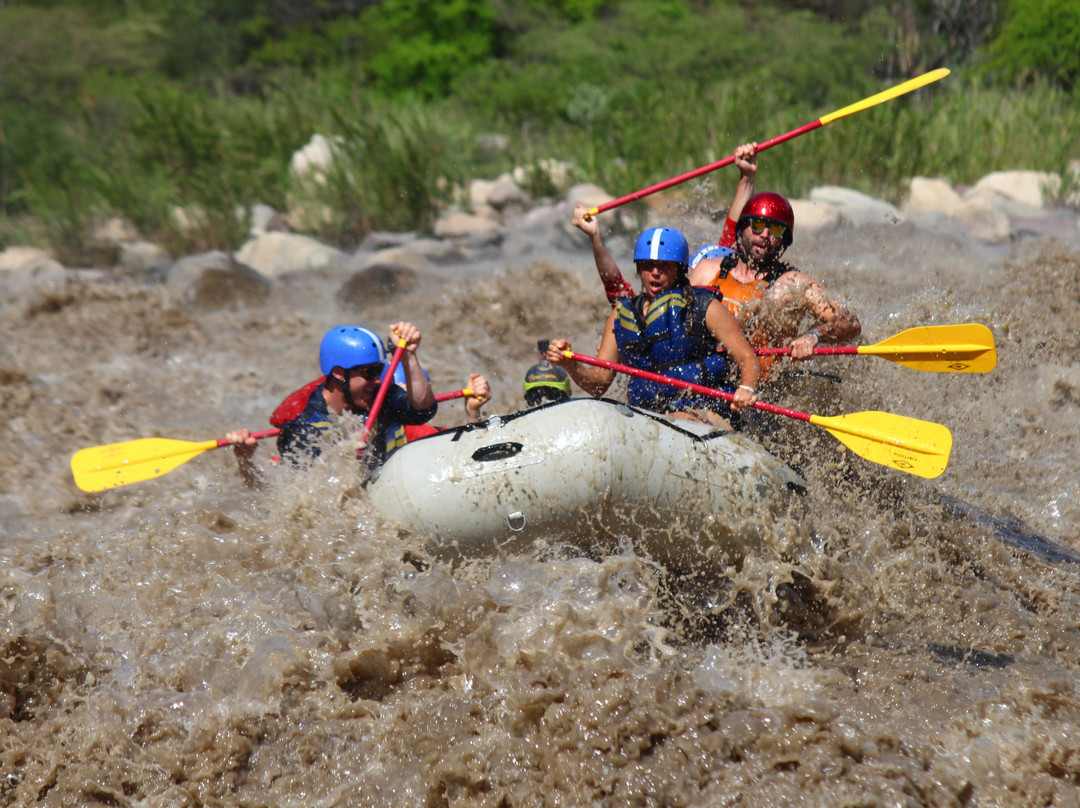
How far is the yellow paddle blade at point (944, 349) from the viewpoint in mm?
3902

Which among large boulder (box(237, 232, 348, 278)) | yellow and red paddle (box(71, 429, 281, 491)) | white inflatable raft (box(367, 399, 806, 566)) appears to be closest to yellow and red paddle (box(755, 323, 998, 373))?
white inflatable raft (box(367, 399, 806, 566))

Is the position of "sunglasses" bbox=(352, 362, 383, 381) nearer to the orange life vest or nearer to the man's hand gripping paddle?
the man's hand gripping paddle

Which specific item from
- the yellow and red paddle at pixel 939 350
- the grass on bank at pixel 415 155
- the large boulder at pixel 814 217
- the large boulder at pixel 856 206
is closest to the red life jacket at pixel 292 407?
the yellow and red paddle at pixel 939 350

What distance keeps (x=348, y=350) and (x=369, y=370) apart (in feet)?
0.41

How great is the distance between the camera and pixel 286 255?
28.7 feet

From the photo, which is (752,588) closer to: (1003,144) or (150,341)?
(150,341)

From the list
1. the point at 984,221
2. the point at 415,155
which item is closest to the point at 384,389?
the point at 415,155

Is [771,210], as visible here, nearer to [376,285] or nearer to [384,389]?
[384,389]

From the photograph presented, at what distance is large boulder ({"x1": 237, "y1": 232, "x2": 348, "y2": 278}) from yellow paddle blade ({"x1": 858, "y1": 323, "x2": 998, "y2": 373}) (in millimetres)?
5892

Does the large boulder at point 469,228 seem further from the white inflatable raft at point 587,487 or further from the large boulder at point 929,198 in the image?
the white inflatable raft at point 587,487

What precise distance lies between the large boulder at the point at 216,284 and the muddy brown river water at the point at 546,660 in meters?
3.57

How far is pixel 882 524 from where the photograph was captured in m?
3.83

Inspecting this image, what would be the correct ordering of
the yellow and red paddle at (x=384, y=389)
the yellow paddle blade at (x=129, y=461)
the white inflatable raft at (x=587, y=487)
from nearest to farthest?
the white inflatable raft at (x=587, y=487), the yellow and red paddle at (x=384, y=389), the yellow paddle blade at (x=129, y=461)

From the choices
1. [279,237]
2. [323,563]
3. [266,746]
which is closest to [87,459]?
[323,563]
